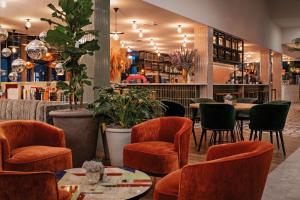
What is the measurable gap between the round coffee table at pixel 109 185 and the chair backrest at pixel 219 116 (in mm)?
2863

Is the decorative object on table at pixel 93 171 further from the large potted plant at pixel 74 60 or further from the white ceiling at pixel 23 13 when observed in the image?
the white ceiling at pixel 23 13

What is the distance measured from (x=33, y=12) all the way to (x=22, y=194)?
25.1ft

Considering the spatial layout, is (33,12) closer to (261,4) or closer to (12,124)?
(12,124)

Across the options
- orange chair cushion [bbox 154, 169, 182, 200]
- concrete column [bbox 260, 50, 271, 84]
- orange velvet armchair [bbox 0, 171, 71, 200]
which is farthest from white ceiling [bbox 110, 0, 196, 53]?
orange velvet armchair [bbox 0, 171, 71, 200]

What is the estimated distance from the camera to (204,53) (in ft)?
32.2

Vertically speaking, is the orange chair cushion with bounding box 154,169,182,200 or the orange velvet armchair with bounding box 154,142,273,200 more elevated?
the orange velvet armchair with bounding box 154,142,273,200

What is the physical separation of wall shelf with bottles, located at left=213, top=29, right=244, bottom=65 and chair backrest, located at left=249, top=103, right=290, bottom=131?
5.61m

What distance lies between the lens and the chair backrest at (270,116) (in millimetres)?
5164

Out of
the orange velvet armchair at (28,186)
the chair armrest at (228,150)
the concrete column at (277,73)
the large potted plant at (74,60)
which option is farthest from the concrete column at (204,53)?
the concrete column at (277,73)

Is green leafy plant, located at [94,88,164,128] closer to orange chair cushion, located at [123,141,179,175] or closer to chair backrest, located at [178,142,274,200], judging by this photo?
orange chair cushion, located at [123,141,179,175]

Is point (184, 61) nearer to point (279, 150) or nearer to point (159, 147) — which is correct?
point (279, 150)

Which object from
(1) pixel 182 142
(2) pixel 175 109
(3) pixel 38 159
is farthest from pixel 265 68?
(3) pixel 38 159

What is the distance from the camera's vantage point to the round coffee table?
2111mm

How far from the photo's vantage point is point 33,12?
852 cm
